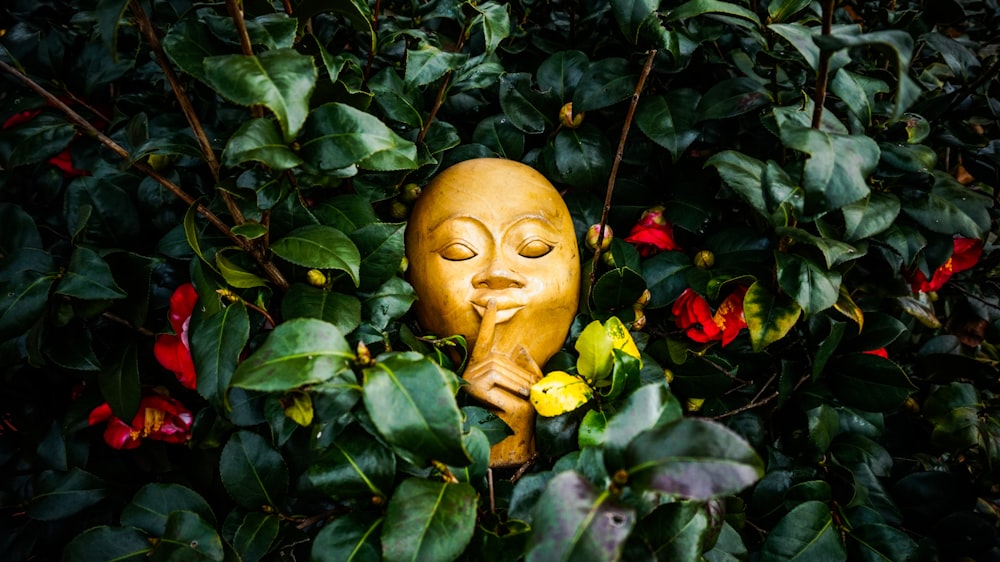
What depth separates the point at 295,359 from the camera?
685mm

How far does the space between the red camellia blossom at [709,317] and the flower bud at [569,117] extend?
0.38m

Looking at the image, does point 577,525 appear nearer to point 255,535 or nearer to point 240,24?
point 255,535

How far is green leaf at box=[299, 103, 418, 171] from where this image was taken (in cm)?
76

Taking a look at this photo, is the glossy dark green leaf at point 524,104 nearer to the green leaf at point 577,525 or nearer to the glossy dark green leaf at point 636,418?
the glossy dark green leaf at point 636,418

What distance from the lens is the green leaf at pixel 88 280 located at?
85 centimetres

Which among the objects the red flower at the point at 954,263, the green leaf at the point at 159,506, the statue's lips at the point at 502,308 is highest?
the statue's lips at the point at 502,308

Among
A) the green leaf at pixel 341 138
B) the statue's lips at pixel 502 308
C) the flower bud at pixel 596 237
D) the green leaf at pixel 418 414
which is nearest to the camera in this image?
the green leaf at pixel 418 414

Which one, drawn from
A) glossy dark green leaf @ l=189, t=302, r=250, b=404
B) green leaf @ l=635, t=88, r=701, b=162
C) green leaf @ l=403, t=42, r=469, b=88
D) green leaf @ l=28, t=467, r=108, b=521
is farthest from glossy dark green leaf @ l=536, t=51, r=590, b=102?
green leaf @ l=28, t=467, r=108, b=521

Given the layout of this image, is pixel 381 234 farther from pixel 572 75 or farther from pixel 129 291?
pixel 572 75

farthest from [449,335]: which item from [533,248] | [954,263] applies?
[954,263]

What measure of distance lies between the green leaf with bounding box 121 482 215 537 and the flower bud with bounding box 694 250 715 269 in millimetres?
902

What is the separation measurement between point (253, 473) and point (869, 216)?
1011mm

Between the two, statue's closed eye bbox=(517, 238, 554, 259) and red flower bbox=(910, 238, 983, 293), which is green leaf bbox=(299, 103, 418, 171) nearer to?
statue's closed eye bbox=(517, 238, 554, 259)

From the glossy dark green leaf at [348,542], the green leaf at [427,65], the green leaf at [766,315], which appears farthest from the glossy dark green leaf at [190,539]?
the green leaf at [766,315]
